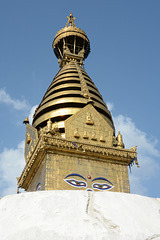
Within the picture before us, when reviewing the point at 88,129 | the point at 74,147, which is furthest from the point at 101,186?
the point at 88,129

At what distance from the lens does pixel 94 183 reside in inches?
648

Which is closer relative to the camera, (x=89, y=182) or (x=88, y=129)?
(x=89, y=182)

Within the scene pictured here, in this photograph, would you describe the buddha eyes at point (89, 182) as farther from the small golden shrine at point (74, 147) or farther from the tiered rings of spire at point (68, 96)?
the tiered rings of spire at point (68, 96)

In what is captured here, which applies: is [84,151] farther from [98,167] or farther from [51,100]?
[51,100]

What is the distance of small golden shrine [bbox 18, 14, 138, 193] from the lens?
1631 centimetres

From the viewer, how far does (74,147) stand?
1712cm

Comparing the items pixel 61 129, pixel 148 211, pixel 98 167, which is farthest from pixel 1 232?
pixel 61 129

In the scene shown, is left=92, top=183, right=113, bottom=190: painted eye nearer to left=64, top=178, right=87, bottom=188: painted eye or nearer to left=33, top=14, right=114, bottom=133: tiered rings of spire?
left=64, top=178, right=87, bottom=188: painted eye

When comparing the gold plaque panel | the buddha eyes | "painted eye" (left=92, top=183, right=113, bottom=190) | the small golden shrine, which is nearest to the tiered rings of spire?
the small golden shrine

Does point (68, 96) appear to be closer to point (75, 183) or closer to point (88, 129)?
point (88, 129)

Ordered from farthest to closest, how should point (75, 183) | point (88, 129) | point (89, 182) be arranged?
1. point (88, 129)
2. point (89, 182)
3. point (75, 183)

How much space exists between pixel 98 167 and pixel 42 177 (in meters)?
3.02

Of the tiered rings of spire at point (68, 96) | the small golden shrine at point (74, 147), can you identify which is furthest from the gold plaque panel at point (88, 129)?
the tiered rings of spire at point (68, 96)

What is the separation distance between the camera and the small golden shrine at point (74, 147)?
16.3m
